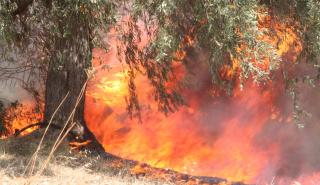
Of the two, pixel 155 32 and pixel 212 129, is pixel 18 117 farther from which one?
pixel 212 129

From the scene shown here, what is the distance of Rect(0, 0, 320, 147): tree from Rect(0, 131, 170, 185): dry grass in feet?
3.85

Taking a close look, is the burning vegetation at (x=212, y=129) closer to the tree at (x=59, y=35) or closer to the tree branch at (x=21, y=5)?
the tree at (x=59, y=35)

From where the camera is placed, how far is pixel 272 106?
14461mm

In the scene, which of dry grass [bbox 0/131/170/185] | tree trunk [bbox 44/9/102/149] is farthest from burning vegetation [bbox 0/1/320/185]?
dry grass [bbox 0/131/170/185]

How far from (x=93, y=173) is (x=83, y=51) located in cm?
274

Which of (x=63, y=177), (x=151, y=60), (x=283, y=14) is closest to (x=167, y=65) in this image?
(x=151, y=60)

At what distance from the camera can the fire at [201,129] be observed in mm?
14094

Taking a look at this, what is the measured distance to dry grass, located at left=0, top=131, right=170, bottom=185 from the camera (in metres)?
6.64

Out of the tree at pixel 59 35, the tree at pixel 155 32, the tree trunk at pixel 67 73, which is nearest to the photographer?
the tree at pixel 155 32

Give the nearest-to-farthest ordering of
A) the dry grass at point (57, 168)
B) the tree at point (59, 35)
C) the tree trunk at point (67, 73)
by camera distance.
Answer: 1. the dry grass at point (57, 168)
2. the tree at point (59, 35)
3. the tree trunk at point (67, 73)

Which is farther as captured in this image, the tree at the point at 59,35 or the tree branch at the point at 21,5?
the tree branch at the point at 21,5

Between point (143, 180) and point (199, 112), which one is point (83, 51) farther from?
point (199, 112)

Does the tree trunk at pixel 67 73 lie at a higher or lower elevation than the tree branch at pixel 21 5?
lower

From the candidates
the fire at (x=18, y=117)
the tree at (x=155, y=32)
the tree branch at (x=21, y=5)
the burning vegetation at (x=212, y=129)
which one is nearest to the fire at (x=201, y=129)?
the burning vegetation at (x=212, y=129)
